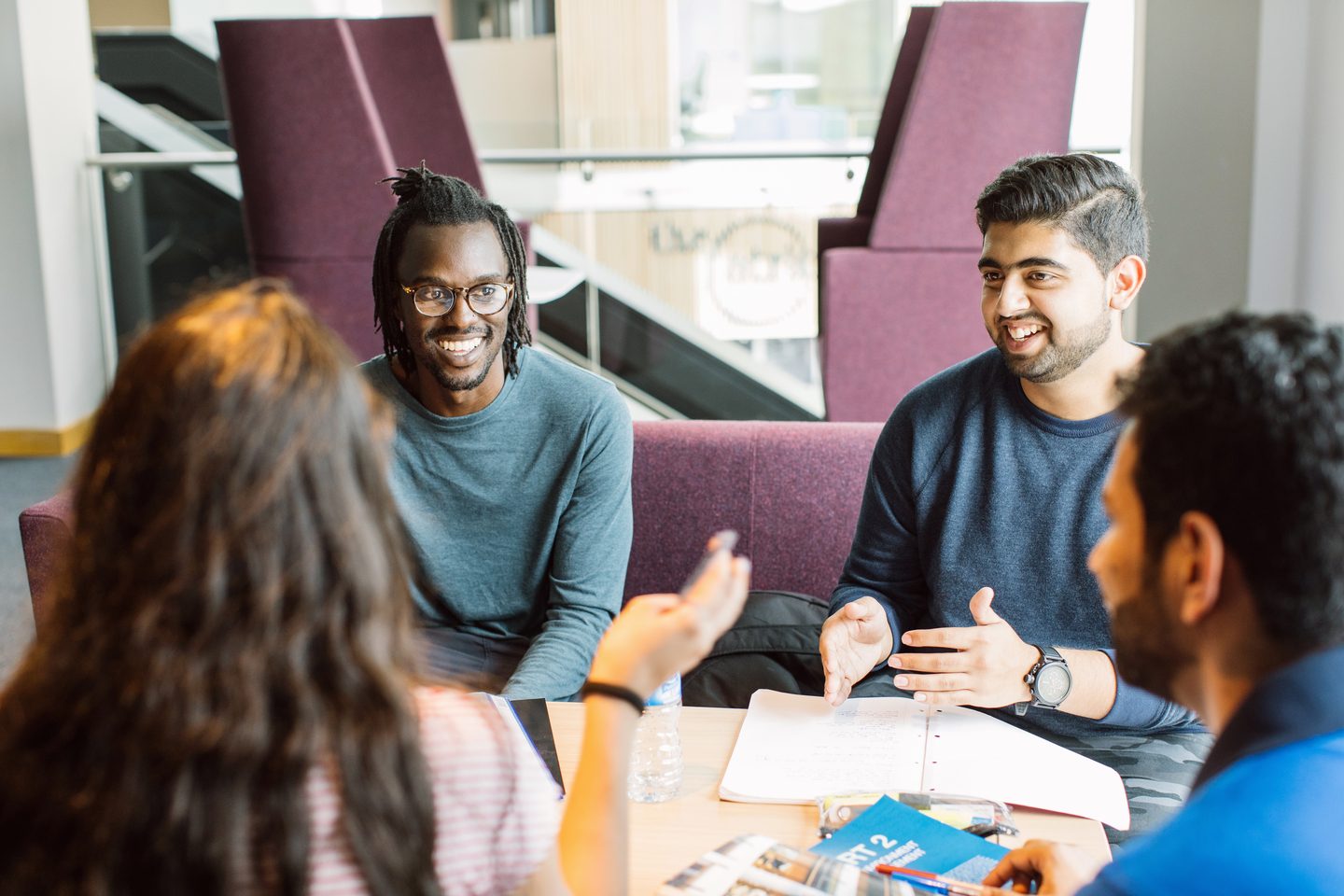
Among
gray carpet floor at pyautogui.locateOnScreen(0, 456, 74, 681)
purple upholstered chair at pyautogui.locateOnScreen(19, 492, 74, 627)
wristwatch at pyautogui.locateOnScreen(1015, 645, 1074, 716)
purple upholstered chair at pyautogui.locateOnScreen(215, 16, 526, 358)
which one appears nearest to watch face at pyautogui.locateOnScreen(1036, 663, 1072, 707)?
wristwatch at pyautogui.locateOnScreen(1015, 645, 1074, 716)

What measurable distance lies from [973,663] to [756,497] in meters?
0.96

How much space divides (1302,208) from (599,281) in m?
2.49

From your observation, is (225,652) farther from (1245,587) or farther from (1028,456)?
(1028,456)

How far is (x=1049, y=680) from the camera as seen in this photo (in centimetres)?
149

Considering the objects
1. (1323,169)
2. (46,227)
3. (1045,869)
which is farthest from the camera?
(46,227)

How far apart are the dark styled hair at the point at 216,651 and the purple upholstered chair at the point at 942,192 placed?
10.0 feet

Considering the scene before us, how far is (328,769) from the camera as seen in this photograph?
0.74m

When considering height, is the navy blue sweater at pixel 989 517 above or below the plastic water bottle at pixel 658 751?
above

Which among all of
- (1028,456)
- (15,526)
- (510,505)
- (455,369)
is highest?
(455,369)

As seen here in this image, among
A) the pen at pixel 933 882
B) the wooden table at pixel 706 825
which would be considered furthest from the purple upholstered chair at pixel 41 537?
the pen at pixel 933 882

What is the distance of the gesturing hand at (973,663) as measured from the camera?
1.39 metres

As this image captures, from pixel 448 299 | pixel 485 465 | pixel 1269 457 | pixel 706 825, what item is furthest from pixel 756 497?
pixel 1269 457

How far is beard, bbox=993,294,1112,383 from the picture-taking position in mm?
1703

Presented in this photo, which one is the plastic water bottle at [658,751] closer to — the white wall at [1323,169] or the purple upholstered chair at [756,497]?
the purple upholstered chair at [756,497]
